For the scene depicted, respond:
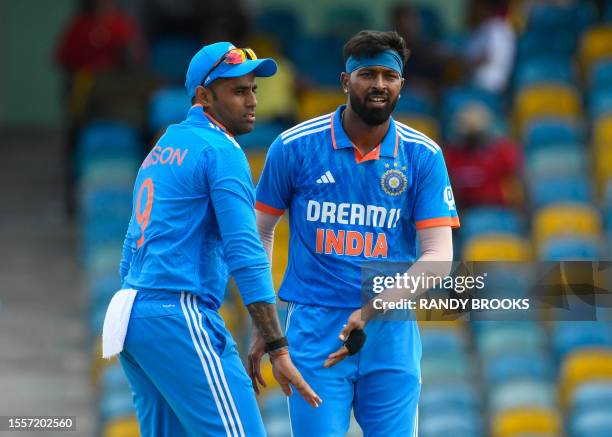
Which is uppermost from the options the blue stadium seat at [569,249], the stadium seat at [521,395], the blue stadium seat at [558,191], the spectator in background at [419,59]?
the spectator in background at [419,59]

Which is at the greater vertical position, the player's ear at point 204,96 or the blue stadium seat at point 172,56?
the blue stadium seat at point 172,56

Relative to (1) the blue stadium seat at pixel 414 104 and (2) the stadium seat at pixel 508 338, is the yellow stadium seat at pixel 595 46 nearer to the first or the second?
(1) the blue stadium seat at pixel 414 104

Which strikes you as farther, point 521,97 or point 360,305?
point 521,97

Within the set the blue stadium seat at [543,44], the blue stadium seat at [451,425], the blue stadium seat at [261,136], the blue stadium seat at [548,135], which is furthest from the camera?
the blue stadium seat at [543,44]

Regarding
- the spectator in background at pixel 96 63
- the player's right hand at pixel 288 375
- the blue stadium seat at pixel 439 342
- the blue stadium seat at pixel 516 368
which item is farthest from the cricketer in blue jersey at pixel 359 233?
the spectator in background at pixel 96 63

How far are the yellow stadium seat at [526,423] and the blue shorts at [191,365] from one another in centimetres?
431

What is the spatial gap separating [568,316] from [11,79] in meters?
9.86

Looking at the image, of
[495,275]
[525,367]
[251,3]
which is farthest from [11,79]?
[495,275]

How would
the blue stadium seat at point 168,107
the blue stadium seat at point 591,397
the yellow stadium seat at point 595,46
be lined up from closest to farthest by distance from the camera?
the blue stadium seat at point 591,397, the blue stadium seat at point 168,107, the yellow stadium seat at point 595,46

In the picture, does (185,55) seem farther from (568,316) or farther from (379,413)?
(379,413)

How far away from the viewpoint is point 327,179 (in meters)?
5.20

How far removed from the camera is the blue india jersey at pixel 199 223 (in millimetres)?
4754

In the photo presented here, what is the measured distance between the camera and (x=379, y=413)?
5133mm

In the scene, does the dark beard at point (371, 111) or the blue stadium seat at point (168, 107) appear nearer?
the dark beard at point (371, 111)
